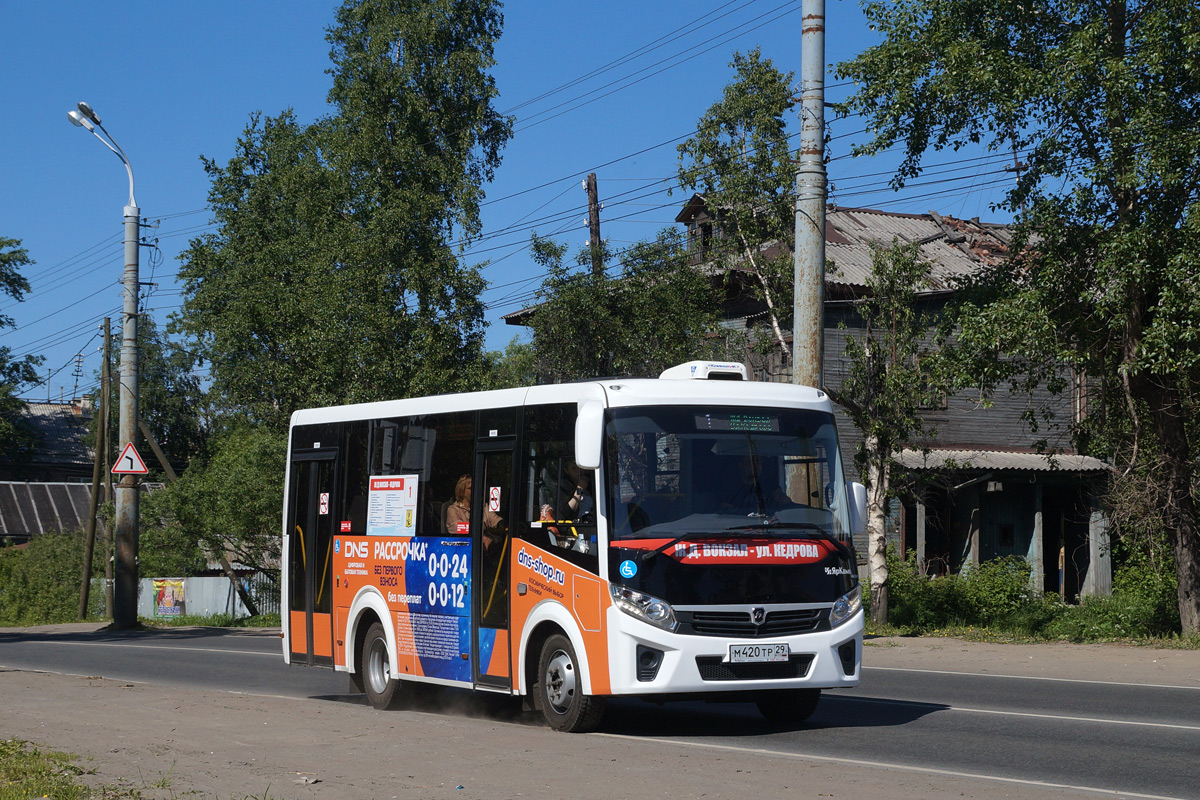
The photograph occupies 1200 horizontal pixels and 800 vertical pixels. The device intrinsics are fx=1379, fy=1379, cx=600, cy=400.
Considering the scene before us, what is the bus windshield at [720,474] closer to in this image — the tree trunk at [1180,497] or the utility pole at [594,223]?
the tree trunk at [1180,497]

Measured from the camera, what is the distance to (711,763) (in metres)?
9.21

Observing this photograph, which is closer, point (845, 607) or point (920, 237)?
point (845, 607)

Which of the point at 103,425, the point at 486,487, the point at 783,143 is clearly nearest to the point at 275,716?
the point at 486,487

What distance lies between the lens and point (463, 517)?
41.7 feet

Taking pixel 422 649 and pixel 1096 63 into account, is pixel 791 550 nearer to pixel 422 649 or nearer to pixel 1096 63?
pixel 422 649

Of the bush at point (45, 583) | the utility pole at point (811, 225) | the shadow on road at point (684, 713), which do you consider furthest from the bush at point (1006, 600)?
the bush at point (45, 583)

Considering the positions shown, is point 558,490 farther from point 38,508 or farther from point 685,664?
point 38,508

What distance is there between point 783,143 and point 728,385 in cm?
1649

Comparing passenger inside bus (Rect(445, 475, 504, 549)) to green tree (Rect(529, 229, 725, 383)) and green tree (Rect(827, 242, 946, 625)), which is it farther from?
green tree (Rect(529, 229, 725, 383))

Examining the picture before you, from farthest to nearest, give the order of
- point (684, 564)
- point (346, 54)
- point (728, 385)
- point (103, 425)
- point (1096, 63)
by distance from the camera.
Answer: point (346, 54)
point (103, 425)
point (1096, 63)
point (728, 385)
point (684, 564)

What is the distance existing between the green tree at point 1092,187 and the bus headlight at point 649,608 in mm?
10131

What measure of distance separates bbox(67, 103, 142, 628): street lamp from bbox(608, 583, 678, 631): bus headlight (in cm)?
2300

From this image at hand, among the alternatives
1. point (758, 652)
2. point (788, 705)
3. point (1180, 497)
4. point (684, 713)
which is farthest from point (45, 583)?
point (758, 652)

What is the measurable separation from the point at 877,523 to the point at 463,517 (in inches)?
554
